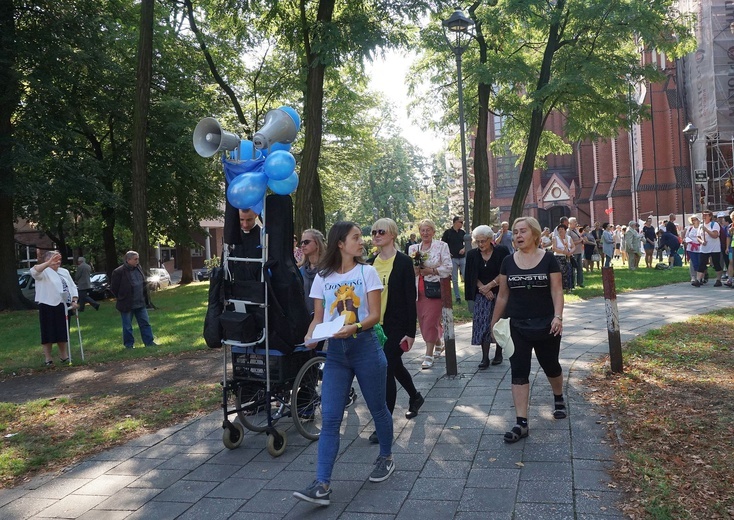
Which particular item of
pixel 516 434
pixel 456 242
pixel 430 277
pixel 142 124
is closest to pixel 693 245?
pixel 456 242

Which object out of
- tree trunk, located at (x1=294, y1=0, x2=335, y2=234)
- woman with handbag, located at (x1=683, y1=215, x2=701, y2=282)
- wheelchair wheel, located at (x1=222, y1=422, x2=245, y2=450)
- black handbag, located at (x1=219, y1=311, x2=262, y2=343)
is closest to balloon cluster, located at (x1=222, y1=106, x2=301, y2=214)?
black handbag, located at (x1=219, y1=311, x2=262, y2=343)

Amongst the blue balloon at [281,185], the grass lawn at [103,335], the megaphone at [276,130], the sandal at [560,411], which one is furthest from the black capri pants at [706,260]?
the blue balloon at [281,185]

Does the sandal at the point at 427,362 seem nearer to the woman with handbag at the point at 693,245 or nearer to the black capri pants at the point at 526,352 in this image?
the black capri pants at the point at 526,352

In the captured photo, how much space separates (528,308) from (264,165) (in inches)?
97.4

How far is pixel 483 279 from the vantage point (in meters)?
8.41

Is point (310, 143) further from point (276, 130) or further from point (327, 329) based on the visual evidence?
point (327, 329)

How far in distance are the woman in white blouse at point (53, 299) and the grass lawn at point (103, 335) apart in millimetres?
466

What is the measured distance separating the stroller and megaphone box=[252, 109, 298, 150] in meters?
0.59

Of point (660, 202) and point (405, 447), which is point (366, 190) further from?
point (405, 447)

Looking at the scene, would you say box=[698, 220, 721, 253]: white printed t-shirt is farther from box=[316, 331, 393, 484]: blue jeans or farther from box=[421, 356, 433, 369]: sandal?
box=[316, 331, 393, 484]: blue jeans

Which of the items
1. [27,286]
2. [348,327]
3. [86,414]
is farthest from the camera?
Answer: [27,286]

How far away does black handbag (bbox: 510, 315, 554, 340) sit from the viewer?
5.62 m

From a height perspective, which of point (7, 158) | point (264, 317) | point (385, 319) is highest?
point (7, 158)

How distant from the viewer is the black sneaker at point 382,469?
4855mm
